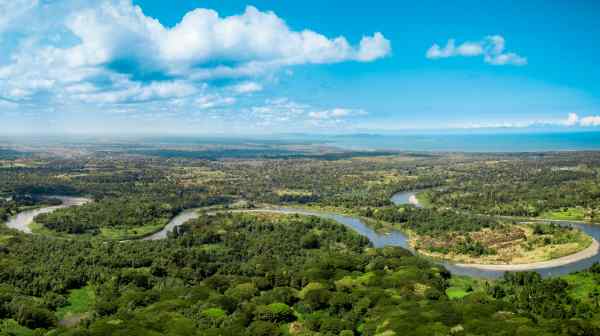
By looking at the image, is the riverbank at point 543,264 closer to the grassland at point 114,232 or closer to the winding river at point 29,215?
the grassland at point 114,232

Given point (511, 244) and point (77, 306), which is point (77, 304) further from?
point (511, 244)

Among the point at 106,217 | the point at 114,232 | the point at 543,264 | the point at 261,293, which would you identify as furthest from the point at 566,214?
the point at 106,217

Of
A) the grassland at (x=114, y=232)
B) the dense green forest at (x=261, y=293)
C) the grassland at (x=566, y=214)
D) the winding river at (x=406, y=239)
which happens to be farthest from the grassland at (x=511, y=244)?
the grassland at (x=114, y=232)

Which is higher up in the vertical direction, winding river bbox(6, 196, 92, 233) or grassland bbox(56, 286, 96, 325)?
winding river bbox(6, 196, 92, 233)

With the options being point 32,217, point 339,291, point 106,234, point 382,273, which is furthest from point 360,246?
point 32,217

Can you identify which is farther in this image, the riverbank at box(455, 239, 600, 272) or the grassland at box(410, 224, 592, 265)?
the grassland at box(410, 224, 592, 265)

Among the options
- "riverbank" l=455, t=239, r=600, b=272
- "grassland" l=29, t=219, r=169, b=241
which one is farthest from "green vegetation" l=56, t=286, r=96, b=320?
"riverbank" l=455, t=239, r=600, b=272

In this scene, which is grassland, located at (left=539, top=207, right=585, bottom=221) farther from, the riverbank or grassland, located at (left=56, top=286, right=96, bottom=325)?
grassland, located at (left=56, top=286, right=96, bottom=325)

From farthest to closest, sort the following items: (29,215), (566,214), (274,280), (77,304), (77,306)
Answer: (29,215) → (566,214) → (274,280) → (77,304) → (77,306)

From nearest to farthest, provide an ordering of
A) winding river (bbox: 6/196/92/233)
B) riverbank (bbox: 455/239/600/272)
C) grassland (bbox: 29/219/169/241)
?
1. riverbank (bbox: 455/239/600/272)
2. grassland (bbox: 29/219/169/241)
3. winding river (bbox: 6/196/92/233)
